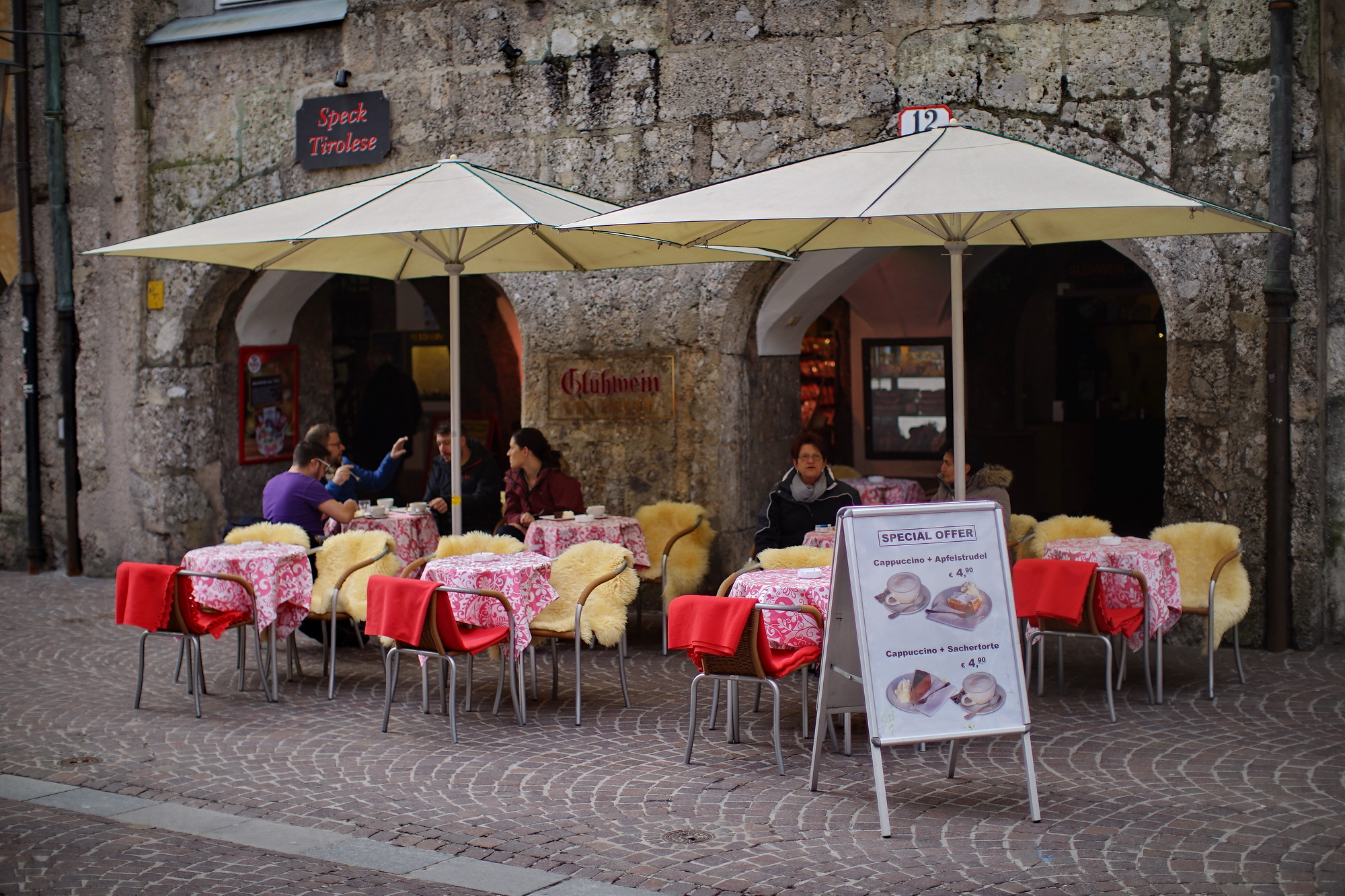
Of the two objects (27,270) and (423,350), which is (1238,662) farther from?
(27,270)

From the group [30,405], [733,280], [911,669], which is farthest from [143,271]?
[911,669]

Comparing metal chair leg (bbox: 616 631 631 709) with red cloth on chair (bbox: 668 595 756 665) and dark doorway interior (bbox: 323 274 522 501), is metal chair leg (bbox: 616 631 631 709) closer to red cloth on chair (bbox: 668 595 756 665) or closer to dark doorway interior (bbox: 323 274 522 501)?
red cloth on chair (bbox: 668 595 756 665)

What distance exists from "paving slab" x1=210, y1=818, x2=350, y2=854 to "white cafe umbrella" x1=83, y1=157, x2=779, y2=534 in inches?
105

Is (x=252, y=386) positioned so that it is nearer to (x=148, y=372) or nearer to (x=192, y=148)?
(x=148, y=372)

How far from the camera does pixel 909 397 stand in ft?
39.5

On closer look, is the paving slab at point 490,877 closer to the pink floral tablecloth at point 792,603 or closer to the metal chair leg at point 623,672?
the pink floral tablecloth at point 792,603

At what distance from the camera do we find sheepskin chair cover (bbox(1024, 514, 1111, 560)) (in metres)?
6.89


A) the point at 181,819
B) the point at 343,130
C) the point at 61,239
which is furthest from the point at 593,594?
the point at 61,239

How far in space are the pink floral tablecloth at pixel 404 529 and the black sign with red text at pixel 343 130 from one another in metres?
3.15

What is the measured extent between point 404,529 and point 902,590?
4072mm

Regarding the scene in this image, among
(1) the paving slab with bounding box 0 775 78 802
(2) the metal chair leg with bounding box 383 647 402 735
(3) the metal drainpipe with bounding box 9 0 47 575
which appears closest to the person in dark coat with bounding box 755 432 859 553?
(2) the metal chair leg with bounding box 383 647 402 735

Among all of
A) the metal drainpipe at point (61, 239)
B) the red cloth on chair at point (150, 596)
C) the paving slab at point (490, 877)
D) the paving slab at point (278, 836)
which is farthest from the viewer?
the metal drainpipe at point (61, 239)

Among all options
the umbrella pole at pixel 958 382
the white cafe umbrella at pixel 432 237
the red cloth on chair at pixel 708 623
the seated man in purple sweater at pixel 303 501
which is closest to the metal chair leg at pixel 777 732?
the red cloth on chair at pixel 708 623

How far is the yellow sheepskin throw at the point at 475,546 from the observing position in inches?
259
